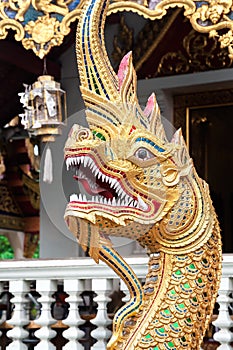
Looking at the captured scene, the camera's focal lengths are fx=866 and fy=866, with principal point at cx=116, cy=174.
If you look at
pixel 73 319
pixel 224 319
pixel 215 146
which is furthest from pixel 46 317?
pixel 215 146

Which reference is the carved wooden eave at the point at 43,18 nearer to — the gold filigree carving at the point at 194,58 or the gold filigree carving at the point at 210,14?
the gold filigree carving at the point at 210,14

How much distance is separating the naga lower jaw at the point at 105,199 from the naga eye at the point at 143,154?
77 millimetres

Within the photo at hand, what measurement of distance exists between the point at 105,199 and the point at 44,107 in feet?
11.7

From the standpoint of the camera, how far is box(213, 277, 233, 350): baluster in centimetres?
379

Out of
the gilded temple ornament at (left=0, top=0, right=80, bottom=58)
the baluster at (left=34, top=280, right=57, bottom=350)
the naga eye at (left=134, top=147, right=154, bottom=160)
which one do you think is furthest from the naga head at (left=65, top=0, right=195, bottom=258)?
the gilded temple ornament at (left=0, top=0, right=80, bottom=58)

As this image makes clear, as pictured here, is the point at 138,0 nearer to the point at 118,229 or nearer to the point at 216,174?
the point at 118,229

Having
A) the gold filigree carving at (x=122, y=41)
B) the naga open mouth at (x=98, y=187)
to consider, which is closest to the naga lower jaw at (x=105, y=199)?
the naga open mouth at (x=98, y=187)

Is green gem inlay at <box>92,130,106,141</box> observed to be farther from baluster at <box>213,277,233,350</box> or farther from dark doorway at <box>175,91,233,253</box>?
dark doorway at <box>175,91,233,253</box>

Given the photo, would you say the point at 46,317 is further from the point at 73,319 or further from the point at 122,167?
the point at 122,167

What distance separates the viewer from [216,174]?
8461mm

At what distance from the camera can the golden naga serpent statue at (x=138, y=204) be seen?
2.55 m

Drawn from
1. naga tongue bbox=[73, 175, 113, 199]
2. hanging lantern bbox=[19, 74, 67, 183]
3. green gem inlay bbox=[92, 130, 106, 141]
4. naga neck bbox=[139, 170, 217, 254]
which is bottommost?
naga neck bbox=[139, 170, 217, 254]

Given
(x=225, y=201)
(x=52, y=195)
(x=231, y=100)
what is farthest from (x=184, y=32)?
(x=52, y=195)

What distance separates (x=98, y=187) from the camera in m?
2.62
